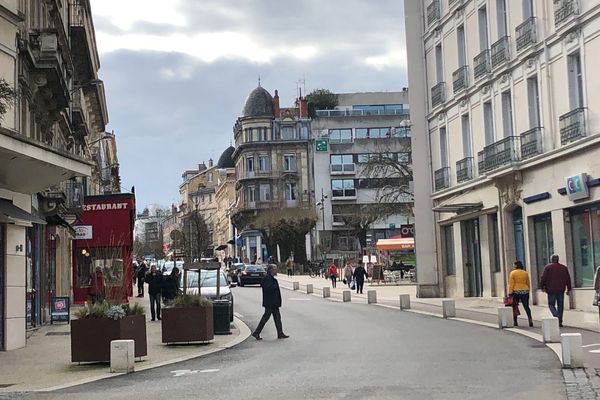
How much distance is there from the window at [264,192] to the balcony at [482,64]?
64590 mm

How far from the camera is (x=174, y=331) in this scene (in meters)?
18.8

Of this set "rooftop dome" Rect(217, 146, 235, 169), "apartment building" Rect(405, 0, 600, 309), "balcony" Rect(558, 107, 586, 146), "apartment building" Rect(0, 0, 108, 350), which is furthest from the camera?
"rooftop dome" Rect(217, 146, 235, 169)

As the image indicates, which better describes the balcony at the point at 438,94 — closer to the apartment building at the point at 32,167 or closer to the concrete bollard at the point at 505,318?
the apartment building at the point at 32,167

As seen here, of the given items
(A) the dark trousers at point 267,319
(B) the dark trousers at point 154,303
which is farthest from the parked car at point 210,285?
(A) the dark trousers at point 267,319

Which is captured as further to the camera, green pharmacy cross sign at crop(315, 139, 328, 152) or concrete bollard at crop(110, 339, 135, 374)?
green pharmacy cross sign at crop(315, 139, 328, 152)

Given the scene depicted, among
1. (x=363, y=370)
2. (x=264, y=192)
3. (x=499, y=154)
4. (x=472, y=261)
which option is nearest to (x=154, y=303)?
(x=499, y=154)

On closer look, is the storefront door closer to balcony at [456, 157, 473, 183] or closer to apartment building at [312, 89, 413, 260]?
balcony at [456, 157, 473, 183]

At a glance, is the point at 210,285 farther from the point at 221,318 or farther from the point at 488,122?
the point at 488,122

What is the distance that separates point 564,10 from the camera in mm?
26047

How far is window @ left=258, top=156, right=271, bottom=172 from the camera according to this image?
9812 cm

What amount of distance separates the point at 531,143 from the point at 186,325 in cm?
1474

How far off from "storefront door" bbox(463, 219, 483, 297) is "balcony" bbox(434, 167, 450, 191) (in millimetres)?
2267

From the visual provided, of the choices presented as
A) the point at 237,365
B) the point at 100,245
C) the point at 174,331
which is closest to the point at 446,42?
the point at 100,245

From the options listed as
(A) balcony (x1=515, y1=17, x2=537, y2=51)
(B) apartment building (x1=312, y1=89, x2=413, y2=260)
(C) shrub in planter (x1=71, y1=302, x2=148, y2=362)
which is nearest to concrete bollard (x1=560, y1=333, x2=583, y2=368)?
(C) shrub in planter (x1=71, y1=302, x2=148, y2=362)
